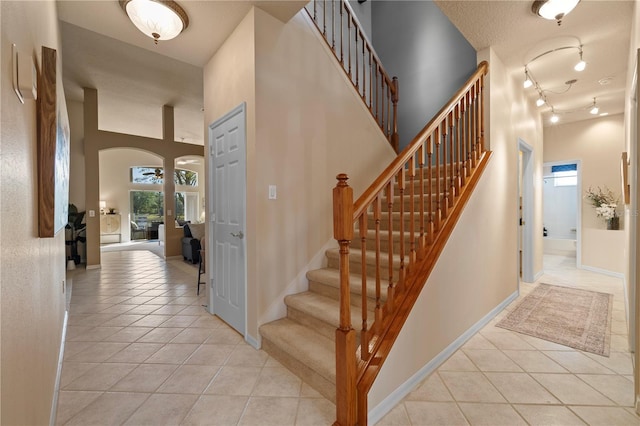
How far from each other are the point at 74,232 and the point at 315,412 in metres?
7.04

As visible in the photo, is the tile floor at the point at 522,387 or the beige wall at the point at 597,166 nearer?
the tile floor at the point at 522,387

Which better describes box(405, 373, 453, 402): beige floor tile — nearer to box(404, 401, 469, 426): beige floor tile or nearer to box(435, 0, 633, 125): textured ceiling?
box(404, 401, 469, 426): beige floor tile

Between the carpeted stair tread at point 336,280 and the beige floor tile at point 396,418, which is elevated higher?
the carpeted stair tread at point 336,280

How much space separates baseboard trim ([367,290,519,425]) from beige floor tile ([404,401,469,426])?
8cm

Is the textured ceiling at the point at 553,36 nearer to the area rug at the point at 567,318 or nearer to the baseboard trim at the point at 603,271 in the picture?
the area rug at the point at 567,318

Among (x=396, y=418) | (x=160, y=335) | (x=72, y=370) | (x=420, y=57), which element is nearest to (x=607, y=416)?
(x=396, y=418)

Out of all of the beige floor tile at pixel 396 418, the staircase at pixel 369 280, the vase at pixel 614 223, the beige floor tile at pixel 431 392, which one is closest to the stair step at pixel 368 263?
the staircase at pixel 369 280

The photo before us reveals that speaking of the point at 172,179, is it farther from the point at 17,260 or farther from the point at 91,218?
the point at 17,260

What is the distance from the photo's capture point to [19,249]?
35.6 inches

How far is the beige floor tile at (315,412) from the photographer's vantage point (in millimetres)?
1575

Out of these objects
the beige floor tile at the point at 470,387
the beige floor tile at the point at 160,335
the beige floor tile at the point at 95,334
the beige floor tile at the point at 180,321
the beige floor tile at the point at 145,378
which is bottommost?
the beige floor tile at the point at 470,387

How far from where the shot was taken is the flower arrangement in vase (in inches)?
196

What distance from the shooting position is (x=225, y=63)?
112 inches

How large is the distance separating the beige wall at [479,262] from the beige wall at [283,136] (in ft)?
3.84
